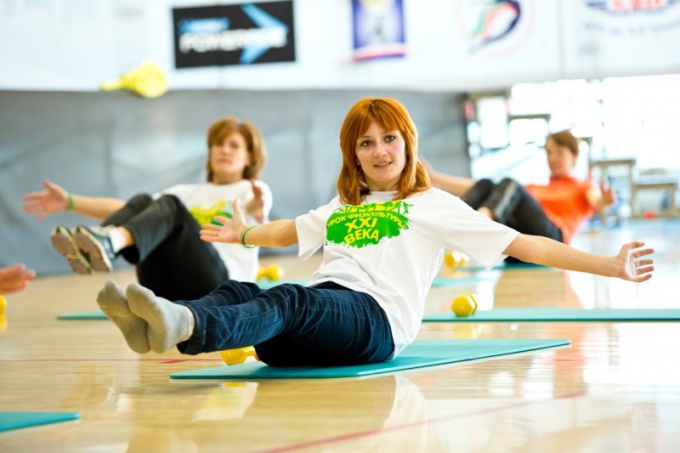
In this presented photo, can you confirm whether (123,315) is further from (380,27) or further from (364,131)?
(380,27)

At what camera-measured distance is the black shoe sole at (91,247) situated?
3395 mm

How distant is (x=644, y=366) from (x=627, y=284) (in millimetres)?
2480

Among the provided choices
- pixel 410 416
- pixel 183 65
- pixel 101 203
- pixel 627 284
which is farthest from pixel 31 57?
pixel 410 416

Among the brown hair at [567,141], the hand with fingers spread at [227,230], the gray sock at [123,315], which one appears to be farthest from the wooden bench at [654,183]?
the gray sock at [123,315]

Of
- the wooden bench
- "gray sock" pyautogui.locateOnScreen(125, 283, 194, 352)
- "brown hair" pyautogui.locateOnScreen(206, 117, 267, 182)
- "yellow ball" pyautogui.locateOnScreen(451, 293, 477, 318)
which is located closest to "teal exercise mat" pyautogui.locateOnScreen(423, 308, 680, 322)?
"yellow ball" pyautogui.locateOnScreen(451, 293, 477, 318)

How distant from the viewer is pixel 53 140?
7.42 metres

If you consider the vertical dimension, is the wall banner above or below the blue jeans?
above

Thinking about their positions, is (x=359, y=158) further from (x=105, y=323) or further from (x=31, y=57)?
(x=31, y=57)

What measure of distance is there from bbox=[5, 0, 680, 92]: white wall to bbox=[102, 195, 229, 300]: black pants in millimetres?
5663

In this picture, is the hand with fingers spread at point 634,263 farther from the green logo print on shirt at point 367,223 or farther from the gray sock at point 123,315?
the gray sock at point 123,315

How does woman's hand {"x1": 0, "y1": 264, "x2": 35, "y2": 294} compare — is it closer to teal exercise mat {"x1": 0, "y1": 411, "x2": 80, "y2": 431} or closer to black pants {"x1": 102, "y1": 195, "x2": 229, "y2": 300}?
teal exercise mat {"x1": 0, "y1": 411, "x2": 80, "y2": 431}

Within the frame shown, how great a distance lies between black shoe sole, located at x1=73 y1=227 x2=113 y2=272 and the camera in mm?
3395

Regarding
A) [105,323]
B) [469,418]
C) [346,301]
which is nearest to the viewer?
[469,418]

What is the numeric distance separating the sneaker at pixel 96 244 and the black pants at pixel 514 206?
2368mm
